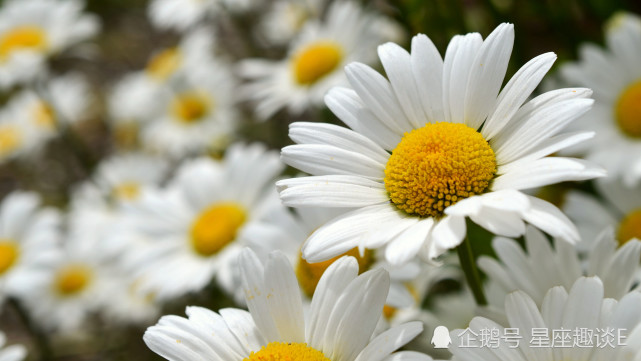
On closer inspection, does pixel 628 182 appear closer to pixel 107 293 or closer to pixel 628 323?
pixel 628 323

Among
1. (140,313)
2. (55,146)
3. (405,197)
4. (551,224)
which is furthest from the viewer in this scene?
(55,146)

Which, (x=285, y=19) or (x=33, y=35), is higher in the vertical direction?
(x=285, y=19)

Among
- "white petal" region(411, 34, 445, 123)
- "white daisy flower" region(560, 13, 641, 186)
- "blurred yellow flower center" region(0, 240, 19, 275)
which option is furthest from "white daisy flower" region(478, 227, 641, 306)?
"blurred yellow flower center" region(0, 240, 19, 275)

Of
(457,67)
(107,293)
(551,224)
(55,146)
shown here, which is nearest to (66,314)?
(107,293)

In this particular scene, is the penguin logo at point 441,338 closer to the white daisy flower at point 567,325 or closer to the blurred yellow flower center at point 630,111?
the white daisy flower at point 567,325

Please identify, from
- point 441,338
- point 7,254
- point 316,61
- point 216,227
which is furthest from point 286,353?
point 7,254

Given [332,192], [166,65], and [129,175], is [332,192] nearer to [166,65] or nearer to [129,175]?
[129,175]
